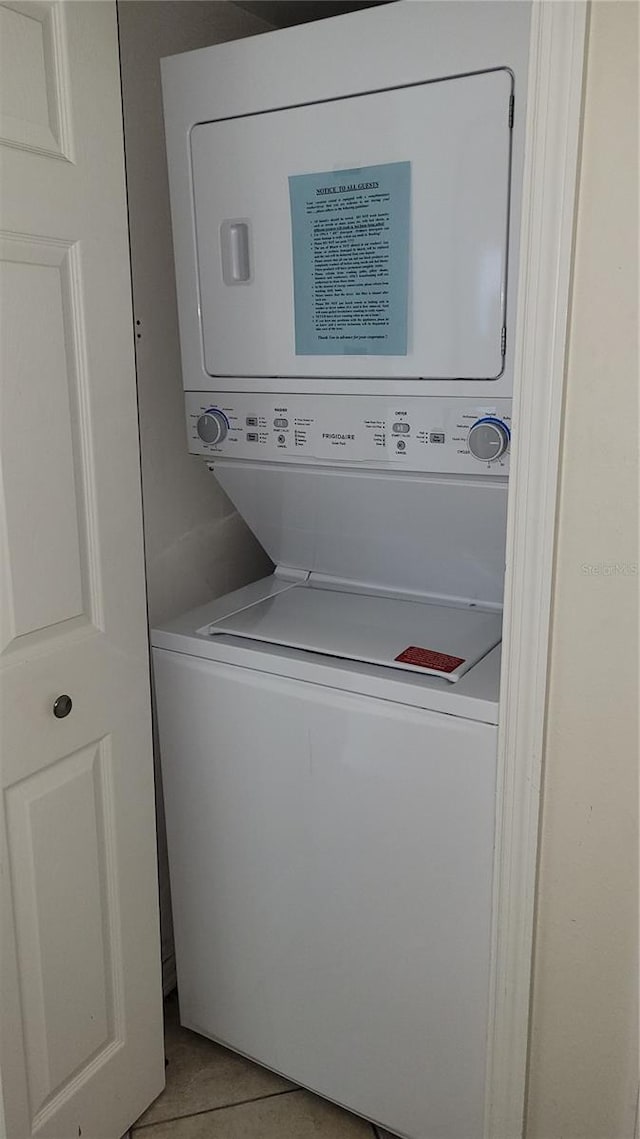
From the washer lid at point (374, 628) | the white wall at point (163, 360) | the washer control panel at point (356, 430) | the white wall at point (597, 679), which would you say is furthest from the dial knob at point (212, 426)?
the white wall at point (597, 679)

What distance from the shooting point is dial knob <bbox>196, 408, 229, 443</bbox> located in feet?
5.16

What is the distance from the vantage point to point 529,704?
118 cm

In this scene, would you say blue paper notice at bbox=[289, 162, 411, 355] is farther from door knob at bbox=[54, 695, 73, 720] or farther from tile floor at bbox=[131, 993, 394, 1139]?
tile floor at bbox=[131, 993, 394, 1139]

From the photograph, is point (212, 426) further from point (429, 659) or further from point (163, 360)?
point (429, 659)

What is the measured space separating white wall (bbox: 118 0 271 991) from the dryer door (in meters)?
0.21

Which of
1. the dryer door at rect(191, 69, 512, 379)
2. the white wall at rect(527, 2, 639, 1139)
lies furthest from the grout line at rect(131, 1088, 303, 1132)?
the dryer door at rect(191, 69, 512, 379)

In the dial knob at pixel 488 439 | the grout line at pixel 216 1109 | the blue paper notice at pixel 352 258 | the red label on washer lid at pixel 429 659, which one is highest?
the blue paper notice at pixel 352 258

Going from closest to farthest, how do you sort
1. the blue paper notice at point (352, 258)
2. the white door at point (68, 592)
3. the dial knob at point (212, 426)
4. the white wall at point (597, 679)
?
1. the white wall at point (597, 679)
2. the white door at point (68, 592)
3. the blue paper notice at point (352, 258)
4. the dial knob at point (212, 426)

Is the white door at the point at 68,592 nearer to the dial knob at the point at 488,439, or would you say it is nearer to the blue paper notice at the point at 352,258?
the blue paper notice at the point at 352,258

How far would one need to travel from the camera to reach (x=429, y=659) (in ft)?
4.57

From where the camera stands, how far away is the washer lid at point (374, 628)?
4.62ft

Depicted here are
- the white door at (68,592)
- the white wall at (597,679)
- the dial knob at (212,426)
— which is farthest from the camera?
the dial knob at (212,426)

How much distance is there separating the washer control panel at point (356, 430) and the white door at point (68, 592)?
0.20 metres

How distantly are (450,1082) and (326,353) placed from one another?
1.18m
